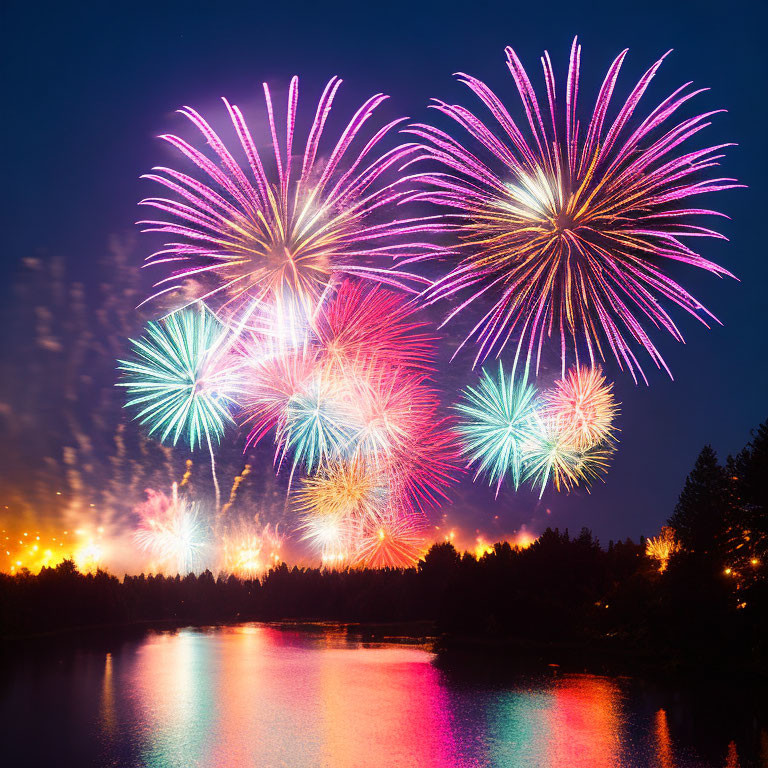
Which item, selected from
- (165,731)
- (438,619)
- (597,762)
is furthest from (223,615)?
(597,762)

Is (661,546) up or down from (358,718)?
up

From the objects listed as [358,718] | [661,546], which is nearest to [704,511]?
[661,546]

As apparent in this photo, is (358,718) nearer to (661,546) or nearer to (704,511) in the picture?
(704,511)

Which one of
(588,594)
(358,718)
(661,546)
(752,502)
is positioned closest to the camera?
(358,718)

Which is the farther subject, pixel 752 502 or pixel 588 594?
pixel 588 594

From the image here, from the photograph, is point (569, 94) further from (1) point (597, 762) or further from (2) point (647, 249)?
(1) point (597, 762)

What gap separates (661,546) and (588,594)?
12435 millimetres

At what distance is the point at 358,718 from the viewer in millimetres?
27812

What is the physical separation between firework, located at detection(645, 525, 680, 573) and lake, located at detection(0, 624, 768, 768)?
2674cm

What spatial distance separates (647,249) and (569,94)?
7578mm

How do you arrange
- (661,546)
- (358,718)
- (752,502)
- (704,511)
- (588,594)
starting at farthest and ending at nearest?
1. (661,546)
2. (588,594)
3. (704,511)
4. (752,502)
5. (358,718)

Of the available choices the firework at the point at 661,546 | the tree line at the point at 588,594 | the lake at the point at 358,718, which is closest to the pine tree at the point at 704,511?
the tree line at the point at 588,594

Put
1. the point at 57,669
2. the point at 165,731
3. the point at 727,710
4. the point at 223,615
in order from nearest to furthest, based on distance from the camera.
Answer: the point at 165,731
the point at 727,710
the point at 57,669
the point at 223,615

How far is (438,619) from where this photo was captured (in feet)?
239
